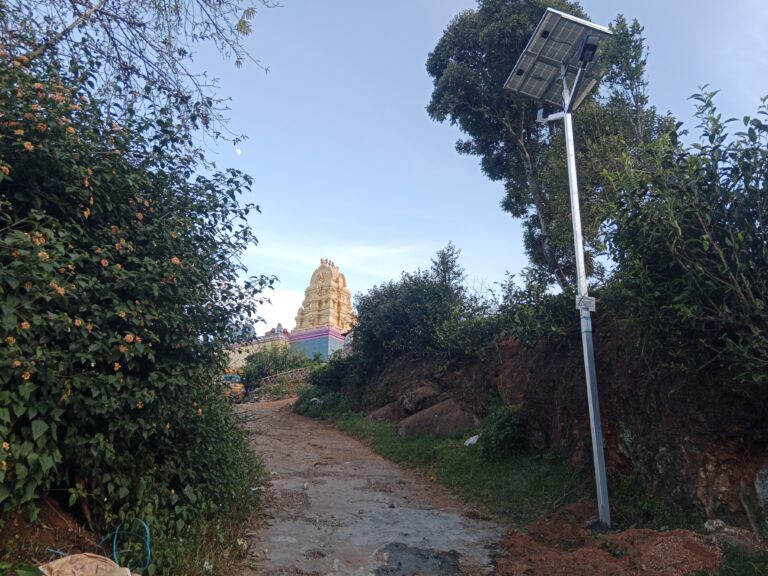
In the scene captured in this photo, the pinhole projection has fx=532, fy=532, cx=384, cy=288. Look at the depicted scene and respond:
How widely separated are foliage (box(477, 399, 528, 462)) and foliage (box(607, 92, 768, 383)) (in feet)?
12.6

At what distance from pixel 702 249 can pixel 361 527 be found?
14.8 feet

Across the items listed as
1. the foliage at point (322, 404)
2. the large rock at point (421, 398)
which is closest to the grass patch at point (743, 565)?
the large rock at point (421, 398)

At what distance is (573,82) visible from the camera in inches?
271

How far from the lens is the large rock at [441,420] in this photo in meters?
11.3

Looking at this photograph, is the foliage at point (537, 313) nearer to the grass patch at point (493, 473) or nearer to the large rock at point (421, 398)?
the grass patch at point (493, 473)

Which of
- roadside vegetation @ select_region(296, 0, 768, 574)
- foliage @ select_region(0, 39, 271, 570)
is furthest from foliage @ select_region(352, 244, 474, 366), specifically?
foliage @ select_region(0, 39, 271, 570)

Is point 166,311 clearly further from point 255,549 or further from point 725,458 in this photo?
point 725,458

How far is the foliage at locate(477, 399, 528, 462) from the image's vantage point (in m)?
8.72

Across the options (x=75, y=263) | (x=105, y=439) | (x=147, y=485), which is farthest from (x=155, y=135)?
(x=147, y=485)

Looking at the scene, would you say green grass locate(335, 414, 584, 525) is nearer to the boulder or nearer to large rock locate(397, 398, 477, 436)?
large rock locate(397, 398, 477, 436)

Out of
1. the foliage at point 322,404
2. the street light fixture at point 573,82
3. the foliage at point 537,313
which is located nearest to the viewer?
the street light fixture at point 573,82

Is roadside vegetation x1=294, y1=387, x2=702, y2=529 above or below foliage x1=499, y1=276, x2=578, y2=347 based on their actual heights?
below

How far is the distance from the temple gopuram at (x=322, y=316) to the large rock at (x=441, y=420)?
1050 inches

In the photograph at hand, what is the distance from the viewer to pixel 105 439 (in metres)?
3.87
